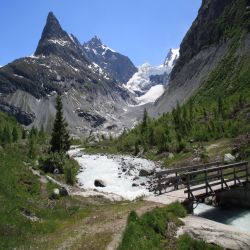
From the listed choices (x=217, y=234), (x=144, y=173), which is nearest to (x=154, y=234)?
(x=217, y=234)

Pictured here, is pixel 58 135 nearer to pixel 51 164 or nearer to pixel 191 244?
pixel 51 164

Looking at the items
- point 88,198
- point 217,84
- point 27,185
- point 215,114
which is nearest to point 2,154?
point 27,185

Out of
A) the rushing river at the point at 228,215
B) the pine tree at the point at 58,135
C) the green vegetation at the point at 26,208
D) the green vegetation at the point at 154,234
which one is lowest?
the rushing river at the point at 228,215

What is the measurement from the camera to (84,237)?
20703 mm

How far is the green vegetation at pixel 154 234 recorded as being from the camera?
18.9 meters

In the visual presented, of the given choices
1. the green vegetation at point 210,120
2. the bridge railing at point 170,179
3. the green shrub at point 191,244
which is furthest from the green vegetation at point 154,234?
the green vegetation at point 210,120

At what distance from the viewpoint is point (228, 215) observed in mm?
33031

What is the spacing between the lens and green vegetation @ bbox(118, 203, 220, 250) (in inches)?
742

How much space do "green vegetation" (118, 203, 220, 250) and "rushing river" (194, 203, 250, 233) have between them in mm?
8957

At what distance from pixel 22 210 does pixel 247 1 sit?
593 ft

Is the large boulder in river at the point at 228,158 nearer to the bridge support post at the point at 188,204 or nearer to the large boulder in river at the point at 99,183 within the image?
the large boulder in river at the point at 99,183

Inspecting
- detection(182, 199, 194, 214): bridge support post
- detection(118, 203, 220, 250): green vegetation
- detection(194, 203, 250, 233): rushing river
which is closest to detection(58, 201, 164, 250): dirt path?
detection(118, 203, 220, 250): green vegetation

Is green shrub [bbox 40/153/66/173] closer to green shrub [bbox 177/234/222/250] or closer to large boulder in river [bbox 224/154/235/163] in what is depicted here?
large boulder in river [bbox 224/154/235/163]

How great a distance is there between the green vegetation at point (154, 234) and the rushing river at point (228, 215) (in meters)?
8.96
